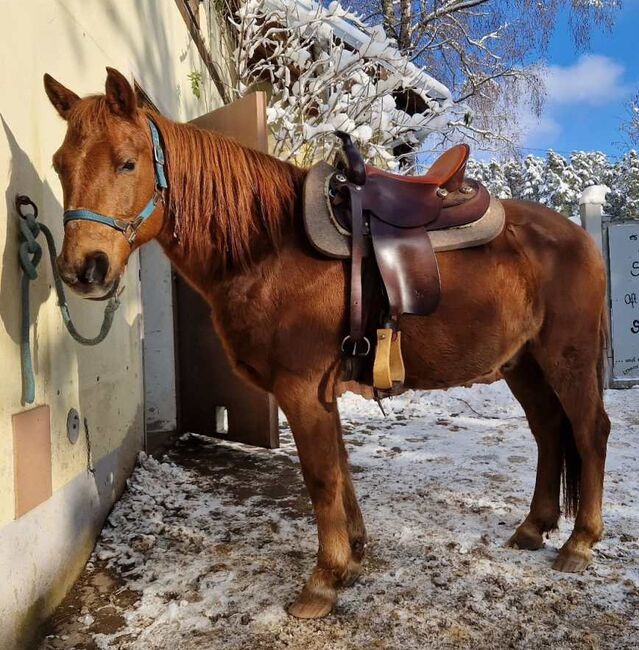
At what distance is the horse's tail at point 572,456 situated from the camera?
2.34m

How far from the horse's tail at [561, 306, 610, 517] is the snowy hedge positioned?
34811mm

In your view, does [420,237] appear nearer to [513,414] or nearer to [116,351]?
[116,351]

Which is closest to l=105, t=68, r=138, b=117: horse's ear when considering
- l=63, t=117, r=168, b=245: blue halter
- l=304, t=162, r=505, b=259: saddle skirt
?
l=63, t=117, r=168, b=245: blue halter

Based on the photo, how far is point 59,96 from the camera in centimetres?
177

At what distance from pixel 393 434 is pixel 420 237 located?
111 inches

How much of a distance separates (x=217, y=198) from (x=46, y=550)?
1.45m

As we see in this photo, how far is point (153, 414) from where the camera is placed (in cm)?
413

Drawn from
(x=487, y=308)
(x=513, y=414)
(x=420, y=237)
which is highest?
(x=420, y=237)

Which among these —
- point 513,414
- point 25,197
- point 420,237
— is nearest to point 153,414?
point 25,197

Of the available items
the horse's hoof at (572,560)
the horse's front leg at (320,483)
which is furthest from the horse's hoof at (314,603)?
the horse's hoof at (572,560)

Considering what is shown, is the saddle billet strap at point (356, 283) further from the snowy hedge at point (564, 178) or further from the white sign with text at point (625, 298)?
the snowy hedge at point (564, 178)

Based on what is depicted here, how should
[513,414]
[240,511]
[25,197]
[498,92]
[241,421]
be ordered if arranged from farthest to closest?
[498,92]
[513,414]
[241,421]
[240,511]
[25,197]

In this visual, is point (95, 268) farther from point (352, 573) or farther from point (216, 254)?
point (352, 573)

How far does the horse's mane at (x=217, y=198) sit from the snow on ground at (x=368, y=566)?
1.31 metres
